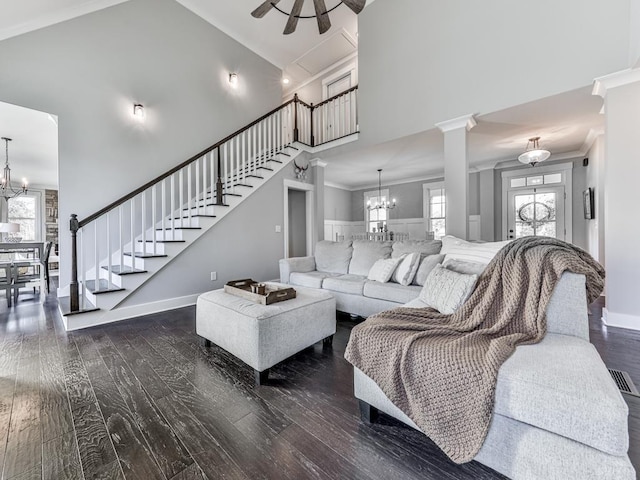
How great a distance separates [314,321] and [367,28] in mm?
5033

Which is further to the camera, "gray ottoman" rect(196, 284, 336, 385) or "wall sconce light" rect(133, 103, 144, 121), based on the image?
"wall sconce light" rect(133, 103, 144, 121)

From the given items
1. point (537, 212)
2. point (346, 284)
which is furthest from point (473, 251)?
point (537, 212)

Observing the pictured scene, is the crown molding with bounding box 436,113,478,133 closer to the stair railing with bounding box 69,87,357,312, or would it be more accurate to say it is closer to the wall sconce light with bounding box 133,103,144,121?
the stair railing with bounding box 69,87,357,312

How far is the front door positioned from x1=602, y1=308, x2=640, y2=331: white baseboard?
327 centimetres

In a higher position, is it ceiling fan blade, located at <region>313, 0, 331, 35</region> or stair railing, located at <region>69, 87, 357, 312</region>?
ceiling fan blade, located at <region>313, 0, 331, 35</region>

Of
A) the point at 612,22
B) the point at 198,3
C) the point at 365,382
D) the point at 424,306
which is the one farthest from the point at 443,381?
the point at 198,3

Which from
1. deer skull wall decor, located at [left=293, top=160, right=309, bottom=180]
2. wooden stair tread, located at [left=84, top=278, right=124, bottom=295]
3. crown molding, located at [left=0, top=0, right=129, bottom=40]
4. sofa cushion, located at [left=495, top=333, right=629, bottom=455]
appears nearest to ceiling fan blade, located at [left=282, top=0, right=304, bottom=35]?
deer skull wall decor, located at [left=293, top=160, right=309, bottom=180]

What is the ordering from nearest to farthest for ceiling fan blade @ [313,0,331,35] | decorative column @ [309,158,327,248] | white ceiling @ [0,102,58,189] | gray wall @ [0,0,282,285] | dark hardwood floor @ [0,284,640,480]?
dark hardwood floor @ [0,284,640,480] → ceiling fan blade @ [313,0,331,35] → gray wall @ [0,0,282,285] → white ceiling @ [0,102,58,189] → decorative column @ [309,158,327,248]

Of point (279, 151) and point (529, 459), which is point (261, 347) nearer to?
point (529, 459)

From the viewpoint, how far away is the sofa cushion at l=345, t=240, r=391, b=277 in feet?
11.8

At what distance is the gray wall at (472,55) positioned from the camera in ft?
9.38

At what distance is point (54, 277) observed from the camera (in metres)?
6.00

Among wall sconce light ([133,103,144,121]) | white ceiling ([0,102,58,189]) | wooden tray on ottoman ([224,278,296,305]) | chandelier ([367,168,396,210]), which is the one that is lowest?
wooden tray on ottoman ([224,278,296,305])

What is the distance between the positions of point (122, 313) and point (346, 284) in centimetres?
269
